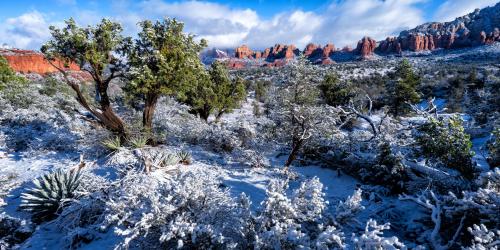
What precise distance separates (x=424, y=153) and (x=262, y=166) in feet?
16.2

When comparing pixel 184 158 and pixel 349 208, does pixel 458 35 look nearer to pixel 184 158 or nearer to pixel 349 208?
pixel 184 158

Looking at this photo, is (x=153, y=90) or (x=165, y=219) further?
(x=153, y=90)

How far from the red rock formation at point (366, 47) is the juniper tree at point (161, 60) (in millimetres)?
121717

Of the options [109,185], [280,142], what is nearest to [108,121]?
[109,185]

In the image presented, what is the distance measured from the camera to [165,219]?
4.87 meters

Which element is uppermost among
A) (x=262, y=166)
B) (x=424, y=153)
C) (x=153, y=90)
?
(x=153, y=90)

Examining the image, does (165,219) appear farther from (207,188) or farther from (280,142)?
(280,142)

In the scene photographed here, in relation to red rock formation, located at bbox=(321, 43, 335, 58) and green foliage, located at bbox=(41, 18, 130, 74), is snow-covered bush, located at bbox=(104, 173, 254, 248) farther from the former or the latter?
red rock formation, located at bbox=(321, 43, 335, 58)

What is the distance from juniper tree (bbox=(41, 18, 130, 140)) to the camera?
10055 millimetres

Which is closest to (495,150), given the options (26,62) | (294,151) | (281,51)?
(294,151)

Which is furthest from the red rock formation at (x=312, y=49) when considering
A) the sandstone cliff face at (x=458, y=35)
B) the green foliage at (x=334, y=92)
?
the green foliage at (x=334, y=92)

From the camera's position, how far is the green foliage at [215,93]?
19.2m

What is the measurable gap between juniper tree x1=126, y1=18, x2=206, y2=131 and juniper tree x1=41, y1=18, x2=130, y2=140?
2.09 ft

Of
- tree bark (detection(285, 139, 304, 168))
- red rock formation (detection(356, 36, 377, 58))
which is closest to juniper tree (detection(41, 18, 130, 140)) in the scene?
tree bark (detection(285, 139, 304, 168))
